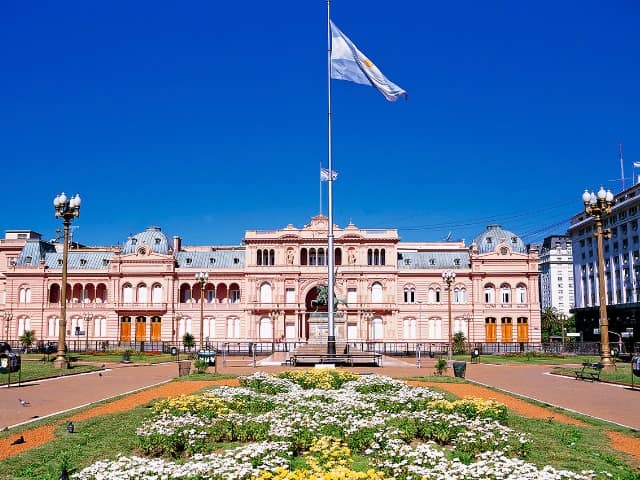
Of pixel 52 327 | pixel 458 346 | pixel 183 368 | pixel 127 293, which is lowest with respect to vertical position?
pixel 458 346

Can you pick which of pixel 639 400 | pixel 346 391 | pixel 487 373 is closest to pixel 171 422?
pixel 346 391

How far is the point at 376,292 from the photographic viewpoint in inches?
3177

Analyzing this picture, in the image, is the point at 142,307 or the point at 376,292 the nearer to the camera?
the point at 376,292

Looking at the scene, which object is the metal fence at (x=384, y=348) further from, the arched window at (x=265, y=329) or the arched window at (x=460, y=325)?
the arched window at (x=460, y=325)

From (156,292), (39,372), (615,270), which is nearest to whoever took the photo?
(39,372)

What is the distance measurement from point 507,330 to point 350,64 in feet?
179

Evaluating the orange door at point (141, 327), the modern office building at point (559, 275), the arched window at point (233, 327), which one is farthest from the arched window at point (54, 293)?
the modern office building at point (559, 275)

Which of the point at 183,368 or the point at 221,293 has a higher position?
the point at 221,293

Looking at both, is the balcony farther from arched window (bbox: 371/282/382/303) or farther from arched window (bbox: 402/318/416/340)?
arched window (bbox: 402/318/416/340)

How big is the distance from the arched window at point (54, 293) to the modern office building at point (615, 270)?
2880 inches

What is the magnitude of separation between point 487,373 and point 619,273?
58510 mm

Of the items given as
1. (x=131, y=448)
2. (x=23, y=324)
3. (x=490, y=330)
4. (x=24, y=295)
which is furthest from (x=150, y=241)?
(x=131, y=448)

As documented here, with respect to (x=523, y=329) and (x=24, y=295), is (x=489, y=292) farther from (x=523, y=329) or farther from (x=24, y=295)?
A: (x=24, y=295)

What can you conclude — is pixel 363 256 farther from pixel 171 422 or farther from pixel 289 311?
pixel 171 422
